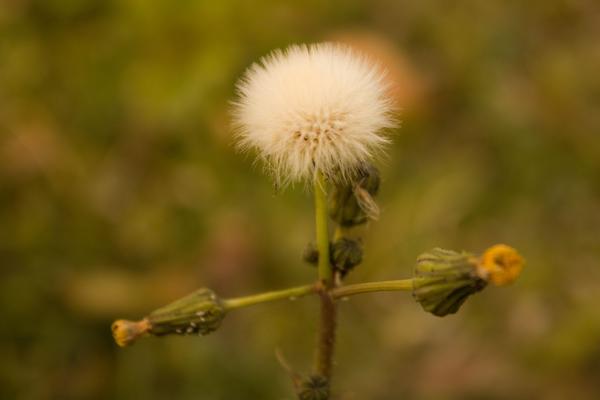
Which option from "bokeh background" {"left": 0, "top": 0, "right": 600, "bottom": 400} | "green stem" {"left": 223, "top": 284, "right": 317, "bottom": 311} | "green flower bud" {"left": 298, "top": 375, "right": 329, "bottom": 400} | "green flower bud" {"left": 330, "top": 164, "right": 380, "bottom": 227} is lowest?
"green flower bud" {"left": 298, "top": 375, "right": 329, "bottom": 400}

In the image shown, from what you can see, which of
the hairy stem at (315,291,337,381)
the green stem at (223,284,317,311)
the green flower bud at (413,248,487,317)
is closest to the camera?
the green flower bud at (413,248,487,317)

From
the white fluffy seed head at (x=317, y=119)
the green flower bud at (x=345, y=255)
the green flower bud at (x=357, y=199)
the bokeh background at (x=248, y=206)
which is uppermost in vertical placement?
the bokeh background at (x=248, y=206)

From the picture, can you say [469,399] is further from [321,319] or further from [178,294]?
[321,319]

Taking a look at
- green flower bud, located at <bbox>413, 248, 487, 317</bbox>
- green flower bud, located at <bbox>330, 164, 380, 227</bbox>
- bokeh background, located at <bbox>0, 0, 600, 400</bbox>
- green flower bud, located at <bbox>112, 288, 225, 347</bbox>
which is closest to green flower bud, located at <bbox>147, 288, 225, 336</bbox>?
green flower bud, located at <bbox>112, 288, 225, 347</bbox>

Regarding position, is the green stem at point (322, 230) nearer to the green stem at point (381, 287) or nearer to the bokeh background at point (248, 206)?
the green stem at point (381, 287)

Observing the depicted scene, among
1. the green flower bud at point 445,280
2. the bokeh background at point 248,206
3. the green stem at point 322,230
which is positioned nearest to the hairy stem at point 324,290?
the green stem at point 322,230

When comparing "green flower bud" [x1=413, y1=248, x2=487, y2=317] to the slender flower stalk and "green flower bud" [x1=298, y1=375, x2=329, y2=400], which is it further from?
"green flower bud" [x1=298, y1=375, x2=329, y2=400]
